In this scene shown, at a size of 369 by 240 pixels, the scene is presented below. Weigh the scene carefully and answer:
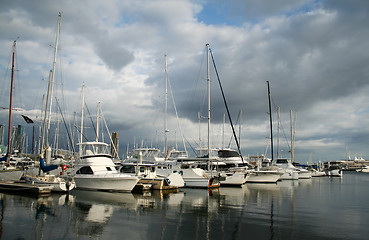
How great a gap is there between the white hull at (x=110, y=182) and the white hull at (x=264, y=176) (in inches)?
921

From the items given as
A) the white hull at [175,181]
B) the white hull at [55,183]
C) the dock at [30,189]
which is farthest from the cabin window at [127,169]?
the dock at [30,189]

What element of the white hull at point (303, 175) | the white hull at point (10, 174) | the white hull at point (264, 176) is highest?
the white hull at point (10, 174)

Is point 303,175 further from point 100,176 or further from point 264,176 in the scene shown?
point 100,176

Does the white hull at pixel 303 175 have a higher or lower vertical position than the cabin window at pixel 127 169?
lower

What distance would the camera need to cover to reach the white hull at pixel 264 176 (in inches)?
1667

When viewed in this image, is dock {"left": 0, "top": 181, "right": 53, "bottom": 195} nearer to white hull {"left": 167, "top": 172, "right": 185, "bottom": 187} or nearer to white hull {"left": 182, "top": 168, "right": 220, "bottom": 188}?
white hull {"left": 167, "top": 172, "right": 185, "bottom": 187}

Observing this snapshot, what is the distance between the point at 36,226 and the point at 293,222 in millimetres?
12477

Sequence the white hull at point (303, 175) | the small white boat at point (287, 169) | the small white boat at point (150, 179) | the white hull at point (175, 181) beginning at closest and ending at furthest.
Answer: the small white boat at point (150, 179), the white hull at point (175, 181), the small white boat at point (287, 169), the white hull at point (303, 175)

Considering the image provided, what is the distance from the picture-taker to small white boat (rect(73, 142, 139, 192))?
83.4 feet

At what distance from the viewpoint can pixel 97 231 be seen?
11523 mm

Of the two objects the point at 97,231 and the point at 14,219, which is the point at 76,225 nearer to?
the point at 97,231

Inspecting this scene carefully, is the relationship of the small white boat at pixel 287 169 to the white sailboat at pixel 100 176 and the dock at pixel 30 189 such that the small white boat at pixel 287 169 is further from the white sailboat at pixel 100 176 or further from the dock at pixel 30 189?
the dock at pixel 30 189

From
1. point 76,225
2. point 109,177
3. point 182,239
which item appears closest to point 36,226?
point 76,225

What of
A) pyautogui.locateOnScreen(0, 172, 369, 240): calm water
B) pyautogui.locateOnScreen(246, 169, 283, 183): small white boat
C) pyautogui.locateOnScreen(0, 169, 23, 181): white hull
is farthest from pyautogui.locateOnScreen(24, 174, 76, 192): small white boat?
Answer: pyautogui.locateOnScreen(246, 169, 283, 183): small white boat
